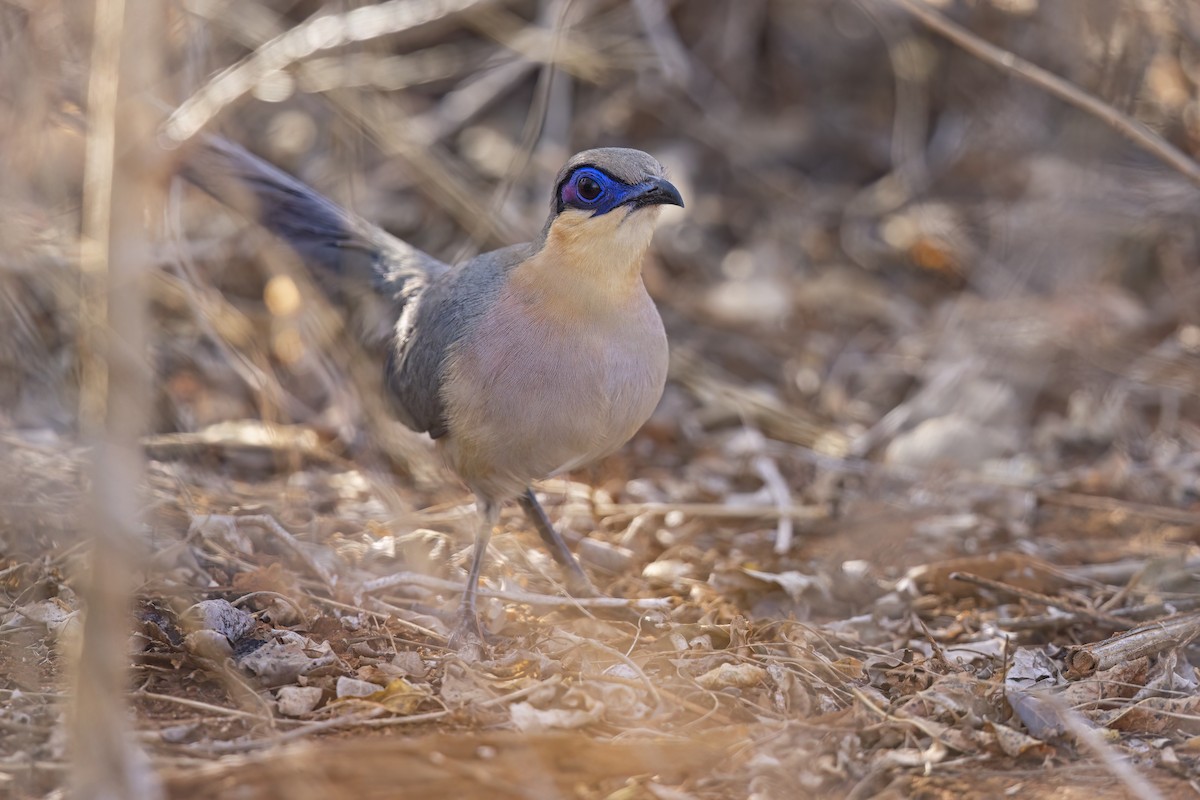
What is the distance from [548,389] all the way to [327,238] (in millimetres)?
1928

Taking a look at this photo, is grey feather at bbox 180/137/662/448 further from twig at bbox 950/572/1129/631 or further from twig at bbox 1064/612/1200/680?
twig at bbox 1064/612/1200/680

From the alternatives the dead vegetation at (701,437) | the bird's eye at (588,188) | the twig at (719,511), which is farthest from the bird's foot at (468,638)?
the bird's eye at (588,188)

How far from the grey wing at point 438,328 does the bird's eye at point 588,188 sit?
36 centimetres

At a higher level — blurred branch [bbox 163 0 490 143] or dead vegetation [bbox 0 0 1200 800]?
blurred branch [bbox 163 0 490 143]

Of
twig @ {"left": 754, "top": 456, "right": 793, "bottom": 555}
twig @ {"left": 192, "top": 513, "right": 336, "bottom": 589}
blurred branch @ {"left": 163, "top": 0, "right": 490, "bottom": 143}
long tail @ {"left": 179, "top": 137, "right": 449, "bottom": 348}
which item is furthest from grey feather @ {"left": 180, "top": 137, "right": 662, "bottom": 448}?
twig @ {"left": 754, "top": 456, "right": 793, "bottom": 555}

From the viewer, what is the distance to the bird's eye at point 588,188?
4.52 m

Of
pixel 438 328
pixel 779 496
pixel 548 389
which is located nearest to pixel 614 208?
pixel 548 389

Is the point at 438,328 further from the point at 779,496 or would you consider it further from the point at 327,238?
the point at 779,496

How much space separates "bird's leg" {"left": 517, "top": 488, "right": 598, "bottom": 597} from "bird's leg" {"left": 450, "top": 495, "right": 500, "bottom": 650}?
0.31 metres

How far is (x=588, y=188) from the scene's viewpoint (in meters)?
4.55

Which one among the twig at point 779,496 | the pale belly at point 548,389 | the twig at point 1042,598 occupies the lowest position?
the twig at point 1042,598

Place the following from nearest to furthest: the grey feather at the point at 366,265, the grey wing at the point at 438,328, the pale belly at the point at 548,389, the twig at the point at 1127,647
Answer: the twig at the point at 1127,647
the pale belly at the point at 548,389
the grey wing at the point at 438,328
the grey feather at the point at 366,265

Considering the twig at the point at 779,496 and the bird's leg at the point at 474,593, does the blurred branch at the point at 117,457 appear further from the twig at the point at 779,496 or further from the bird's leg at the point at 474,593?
the twig at the point at 779,496

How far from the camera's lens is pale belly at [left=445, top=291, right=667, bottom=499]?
4.39 meters
